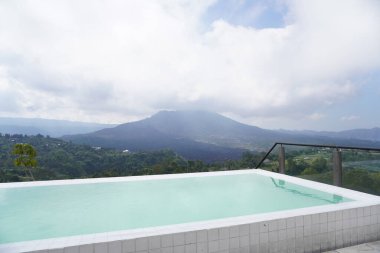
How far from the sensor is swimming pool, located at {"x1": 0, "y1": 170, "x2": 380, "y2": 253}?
2156 mm

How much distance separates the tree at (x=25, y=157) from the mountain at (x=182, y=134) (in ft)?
45.4

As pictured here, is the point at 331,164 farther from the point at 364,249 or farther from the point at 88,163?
the point at 88,163

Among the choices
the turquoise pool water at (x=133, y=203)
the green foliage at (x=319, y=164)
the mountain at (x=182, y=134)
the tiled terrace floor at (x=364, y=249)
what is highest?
the mountain at (x=182, y=134)

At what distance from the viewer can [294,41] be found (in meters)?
7.74

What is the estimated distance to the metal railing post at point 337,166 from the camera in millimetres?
4043

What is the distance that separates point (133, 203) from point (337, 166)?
A: 9.64ft

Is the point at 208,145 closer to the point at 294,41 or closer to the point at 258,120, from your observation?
the point at 258,120

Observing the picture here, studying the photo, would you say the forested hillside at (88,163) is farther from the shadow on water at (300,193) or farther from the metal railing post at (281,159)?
the shadow on water at (300,193)

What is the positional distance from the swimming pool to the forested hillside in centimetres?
95

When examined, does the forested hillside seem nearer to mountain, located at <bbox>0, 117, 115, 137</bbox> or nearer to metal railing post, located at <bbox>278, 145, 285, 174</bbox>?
metal railing post, located at <bbox>278, 145, 285, 174</bbox>

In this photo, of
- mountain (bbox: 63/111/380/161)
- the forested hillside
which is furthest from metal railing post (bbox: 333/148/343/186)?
mountain (bbox: 63/111/380/161)

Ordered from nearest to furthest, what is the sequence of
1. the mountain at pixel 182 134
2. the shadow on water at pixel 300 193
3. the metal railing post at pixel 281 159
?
the shadow on water at pixel 300 193
the metal railing post at pixel 281 159
the mountain at pixel 182 134

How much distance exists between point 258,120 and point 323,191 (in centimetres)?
1000

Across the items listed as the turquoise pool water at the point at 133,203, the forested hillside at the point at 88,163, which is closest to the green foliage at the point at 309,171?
the turquoise pool water at the point at 133,203
